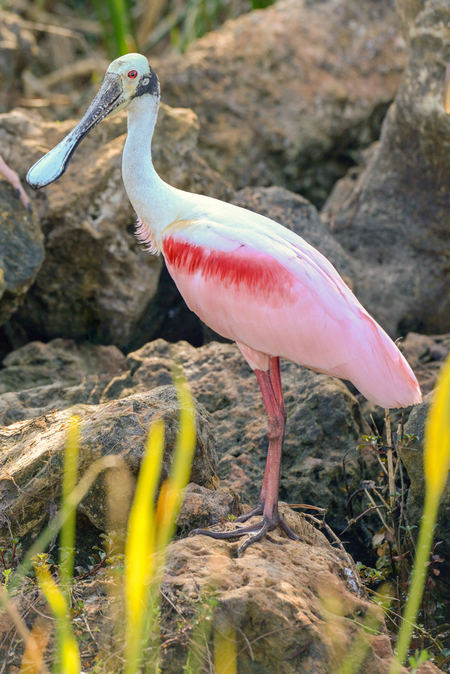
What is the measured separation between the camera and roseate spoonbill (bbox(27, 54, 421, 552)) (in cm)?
414

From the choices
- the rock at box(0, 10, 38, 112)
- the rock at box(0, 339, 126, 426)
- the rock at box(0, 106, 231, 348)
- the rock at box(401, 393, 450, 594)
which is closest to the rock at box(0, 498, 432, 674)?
the rock at box(401, 393, 450, 594)

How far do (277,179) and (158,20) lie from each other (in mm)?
7904

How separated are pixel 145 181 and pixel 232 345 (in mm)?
1535

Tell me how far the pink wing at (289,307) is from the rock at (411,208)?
2.98 metres

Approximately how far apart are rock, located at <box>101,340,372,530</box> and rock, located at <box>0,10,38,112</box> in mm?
7223

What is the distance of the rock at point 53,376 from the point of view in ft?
17.2

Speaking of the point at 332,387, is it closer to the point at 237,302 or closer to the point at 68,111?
the point at 237,302

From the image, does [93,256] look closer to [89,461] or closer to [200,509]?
[89,461]

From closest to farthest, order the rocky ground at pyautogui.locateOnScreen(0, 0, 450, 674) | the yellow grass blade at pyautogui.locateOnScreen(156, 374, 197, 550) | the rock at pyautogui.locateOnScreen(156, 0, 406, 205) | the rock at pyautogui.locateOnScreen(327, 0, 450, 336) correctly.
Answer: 1. the rocky ground at pyautogui.locateOnScreen(0, 0, 450, 674)
2. the yellow grass blade at pyautogui.locateOnScreen(156, 374, 197, 550)
3. the rock at pyautogui.locateOnScreen(327, 0, 450, 336)
4. the rock at pyautogui.locateOnScreen(156, 0, 406, 205)

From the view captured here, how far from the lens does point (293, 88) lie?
927 cm

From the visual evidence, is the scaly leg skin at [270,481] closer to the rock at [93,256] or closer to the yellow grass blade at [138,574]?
the yellow grass blade at [138,574]

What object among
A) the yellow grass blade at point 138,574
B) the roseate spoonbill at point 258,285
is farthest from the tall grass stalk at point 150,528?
the roseate spoonbill at point 258,285

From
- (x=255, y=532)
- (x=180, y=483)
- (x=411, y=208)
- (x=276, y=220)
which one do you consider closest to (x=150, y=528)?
(x=180, y=483)

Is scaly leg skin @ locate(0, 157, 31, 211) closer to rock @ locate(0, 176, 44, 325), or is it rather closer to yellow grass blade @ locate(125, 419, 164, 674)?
rock @ locate(0, 176, 44, 325)
